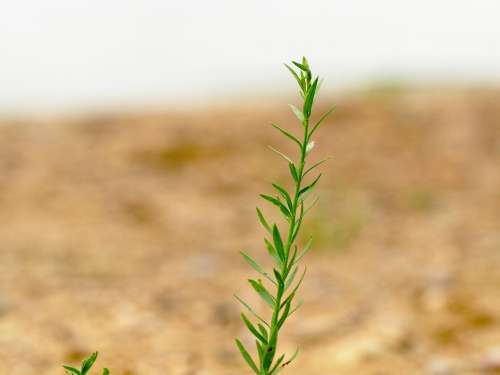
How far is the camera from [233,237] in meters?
4.44

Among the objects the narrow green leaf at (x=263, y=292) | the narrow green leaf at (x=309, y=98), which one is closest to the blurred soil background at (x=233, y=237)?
the narrow green leaf at (x=263, y=292)

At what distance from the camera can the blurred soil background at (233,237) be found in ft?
7.66

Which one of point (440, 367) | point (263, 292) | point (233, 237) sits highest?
point (233, 237)

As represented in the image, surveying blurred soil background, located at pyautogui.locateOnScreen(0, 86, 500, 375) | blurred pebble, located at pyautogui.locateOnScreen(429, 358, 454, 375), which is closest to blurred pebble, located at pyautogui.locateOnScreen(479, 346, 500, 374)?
blurred soil background, located at pyautogui.locateOnScreen(0, 86, 500, 375)

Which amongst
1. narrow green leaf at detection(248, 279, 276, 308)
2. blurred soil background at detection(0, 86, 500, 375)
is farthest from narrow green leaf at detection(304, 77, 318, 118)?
blurred soil background at detection(0, 86, 500, 375)

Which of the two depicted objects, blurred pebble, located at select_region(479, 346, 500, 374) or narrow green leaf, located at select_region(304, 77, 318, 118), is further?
blurred pebble, located at select_region(479, 346, 500, 374)

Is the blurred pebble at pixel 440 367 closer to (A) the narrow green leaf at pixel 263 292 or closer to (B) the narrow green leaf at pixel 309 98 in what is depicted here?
(A) the narrow green leaf at pixel 263 292

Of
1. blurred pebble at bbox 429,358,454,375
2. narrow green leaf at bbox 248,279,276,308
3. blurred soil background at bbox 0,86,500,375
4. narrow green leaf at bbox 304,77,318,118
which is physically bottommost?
narrow green leaf at bbox 248,279,276,308

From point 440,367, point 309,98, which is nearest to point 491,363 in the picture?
point 440,367

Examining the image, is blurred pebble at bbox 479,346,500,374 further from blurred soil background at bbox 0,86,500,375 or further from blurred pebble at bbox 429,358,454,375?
blurred pebble at bbox 429,358,454,375

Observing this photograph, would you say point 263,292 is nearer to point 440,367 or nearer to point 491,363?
point 440,367

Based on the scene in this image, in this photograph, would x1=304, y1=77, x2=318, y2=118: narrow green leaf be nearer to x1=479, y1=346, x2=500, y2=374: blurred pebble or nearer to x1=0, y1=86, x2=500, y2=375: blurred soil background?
x1=0, y1=86, x2=500, y2=375: blurred soil background

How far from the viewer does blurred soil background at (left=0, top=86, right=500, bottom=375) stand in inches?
91.9

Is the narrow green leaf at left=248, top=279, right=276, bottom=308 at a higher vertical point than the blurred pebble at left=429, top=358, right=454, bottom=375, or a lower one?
lower
